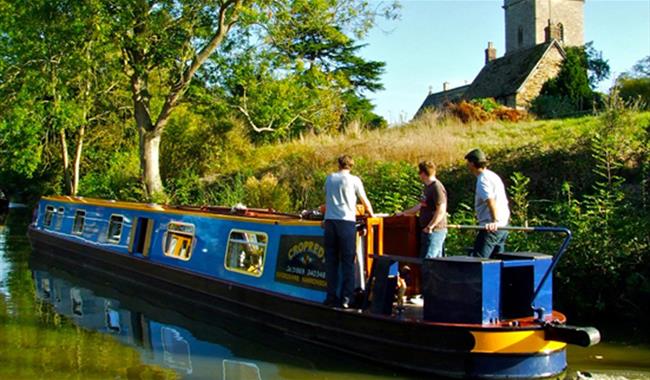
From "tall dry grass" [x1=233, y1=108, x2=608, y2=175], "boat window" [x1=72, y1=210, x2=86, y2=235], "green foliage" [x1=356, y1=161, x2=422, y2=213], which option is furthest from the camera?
"boat window" [x1=72, y1=210, x2=86, y2=235]

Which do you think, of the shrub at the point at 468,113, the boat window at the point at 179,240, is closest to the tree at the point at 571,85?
the shrub at the point at 468,113

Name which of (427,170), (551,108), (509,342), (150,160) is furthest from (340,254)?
(551,108)

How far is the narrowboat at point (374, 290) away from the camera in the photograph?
627 centimetres

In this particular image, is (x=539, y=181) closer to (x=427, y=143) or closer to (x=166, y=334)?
(x=427, y=143)

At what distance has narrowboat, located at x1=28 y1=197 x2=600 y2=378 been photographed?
627 centimetres

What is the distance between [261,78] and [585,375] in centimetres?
1327

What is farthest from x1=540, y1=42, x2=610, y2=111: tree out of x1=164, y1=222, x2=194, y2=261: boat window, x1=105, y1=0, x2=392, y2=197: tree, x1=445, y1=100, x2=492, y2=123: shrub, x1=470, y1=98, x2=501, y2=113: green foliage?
x1=164, y1=222, x2=194, y2=261: boat window

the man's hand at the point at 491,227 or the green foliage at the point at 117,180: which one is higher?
the green foliage at the point at 117,180

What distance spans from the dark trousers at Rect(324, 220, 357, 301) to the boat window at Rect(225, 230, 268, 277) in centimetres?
170

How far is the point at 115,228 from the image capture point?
1328 centimetres

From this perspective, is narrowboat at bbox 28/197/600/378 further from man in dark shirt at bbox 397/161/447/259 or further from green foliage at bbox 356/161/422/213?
green foliage at bbox 356/161/422/213

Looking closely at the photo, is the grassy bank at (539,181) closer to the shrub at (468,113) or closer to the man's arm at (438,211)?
the shrub at (468,113)

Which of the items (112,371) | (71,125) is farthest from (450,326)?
(71,125)

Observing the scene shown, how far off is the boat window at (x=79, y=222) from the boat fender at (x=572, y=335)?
11065 mm
